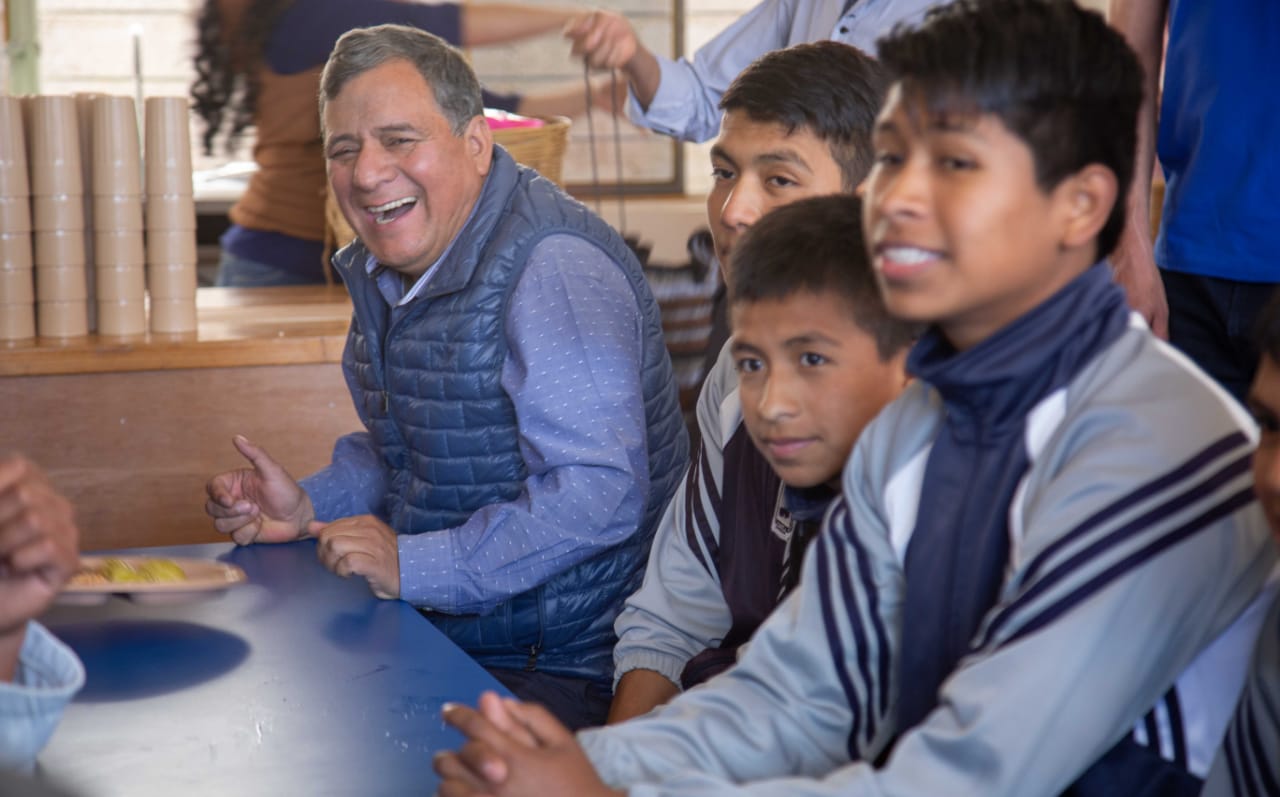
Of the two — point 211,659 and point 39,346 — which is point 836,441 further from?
point 39,346

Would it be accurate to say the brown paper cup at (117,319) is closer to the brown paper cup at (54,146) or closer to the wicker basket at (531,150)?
the brown paper cup at (54,146)

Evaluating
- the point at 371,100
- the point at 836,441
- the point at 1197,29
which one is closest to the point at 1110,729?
the point at 836,441

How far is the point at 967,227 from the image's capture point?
3.07 feet

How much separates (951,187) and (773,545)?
48 centimetres

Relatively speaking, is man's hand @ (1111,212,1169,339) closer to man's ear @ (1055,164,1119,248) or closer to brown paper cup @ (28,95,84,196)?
man's ear @ (1055,164,1119,248)

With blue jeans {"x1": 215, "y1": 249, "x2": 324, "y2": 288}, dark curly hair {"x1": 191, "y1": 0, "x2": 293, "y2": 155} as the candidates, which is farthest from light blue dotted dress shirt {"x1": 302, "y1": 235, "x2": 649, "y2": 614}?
dark curly hair {"x1": 191, "y1": 0, "x2": 293, "y2": 155}

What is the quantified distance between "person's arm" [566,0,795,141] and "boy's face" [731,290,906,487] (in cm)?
118

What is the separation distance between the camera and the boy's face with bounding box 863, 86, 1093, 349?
940mm

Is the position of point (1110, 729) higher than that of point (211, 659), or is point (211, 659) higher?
point (1110, 729)

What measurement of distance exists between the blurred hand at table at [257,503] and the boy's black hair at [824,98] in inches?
28.3

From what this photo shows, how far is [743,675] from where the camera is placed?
3.50 feet

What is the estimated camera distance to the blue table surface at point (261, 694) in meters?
1.06

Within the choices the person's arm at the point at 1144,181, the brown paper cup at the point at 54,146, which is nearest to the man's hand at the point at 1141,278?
the person's arm at the point at 1144,181

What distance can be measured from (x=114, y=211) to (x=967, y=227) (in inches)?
83.3
